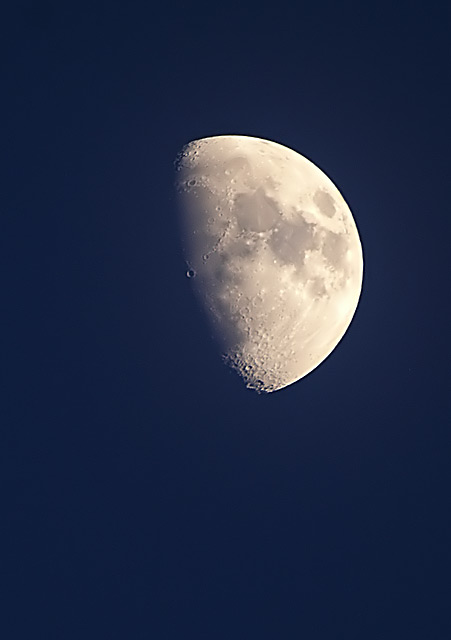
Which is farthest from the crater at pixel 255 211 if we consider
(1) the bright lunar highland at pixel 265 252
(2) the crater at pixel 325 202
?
(2) the crater at pixel 325 202

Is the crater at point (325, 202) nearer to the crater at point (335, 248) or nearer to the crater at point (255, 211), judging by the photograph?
the crater at point (335, 248)

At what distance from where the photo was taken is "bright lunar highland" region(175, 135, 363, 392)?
6.23m

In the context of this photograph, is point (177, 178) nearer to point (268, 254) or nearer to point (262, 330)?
point (268, 254)

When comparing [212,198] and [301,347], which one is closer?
[212,198]

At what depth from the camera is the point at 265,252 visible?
6.21 m

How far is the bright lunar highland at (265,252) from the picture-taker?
6.23 meters

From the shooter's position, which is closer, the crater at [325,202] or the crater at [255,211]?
the crater at [255,211]

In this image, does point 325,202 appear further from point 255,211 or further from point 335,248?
point 255,211

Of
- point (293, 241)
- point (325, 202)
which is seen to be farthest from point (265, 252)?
point (325, 202)

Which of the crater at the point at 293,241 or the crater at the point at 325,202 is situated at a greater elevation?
the crater at the point at 325,202

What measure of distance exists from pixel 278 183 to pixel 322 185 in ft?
1.96

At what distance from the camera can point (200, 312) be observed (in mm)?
6430

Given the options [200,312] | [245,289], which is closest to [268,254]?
[245,289]

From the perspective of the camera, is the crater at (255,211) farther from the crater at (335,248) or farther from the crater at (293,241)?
the crater at (335,248)
